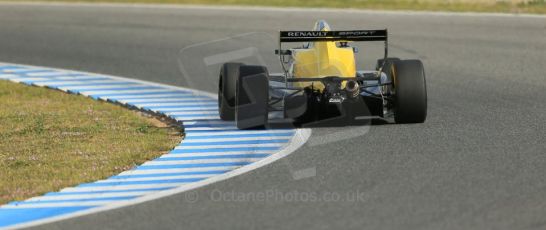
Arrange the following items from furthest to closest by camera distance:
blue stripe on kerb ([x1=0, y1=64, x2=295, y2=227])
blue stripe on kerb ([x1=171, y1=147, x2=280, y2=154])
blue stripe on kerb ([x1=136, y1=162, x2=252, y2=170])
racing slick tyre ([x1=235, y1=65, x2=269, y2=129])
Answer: racing slick tyre ([x1=235, y1=65, x2=269, y2=129]) < blue stripe on kerb ([x1=171, y1=147, x2=280, y2=154]) < blue stripe on kerb ([x1=136, y1=162, x2=252, y2=170]) < blue stripe on kerb ([x1=0, y1=64, x2=295, y2=227])

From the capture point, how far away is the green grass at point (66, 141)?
10875 millimetres

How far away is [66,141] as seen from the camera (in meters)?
13.0

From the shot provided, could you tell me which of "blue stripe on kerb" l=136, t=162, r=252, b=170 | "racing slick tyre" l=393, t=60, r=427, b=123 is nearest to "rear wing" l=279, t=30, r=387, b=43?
"racing slick tyre" l=393, t=60, r=427, b=123

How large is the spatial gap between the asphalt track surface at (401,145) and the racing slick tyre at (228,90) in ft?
4.25

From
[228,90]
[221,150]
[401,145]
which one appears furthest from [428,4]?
[221,150]

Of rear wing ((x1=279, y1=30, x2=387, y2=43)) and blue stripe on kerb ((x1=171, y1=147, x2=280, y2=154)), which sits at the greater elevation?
rear wing ((x1=279, y1=30, x2=387, y2=43))

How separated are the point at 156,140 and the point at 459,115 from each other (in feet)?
11.5

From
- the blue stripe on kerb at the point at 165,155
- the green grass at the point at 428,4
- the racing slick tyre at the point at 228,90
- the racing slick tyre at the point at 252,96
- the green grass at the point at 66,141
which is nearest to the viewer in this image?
the blue stripe on kerb at the point at 165,155

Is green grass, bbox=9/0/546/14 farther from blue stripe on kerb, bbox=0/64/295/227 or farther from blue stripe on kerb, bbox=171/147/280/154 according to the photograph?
blue stripe on kerb, bbox=171/147/280/154

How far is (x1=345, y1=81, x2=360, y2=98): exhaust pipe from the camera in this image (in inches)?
508

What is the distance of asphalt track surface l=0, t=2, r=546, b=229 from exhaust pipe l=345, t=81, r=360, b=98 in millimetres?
367

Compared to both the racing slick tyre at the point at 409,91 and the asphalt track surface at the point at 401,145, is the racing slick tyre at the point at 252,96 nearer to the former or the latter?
the asphalt track surface at the point at 401,145

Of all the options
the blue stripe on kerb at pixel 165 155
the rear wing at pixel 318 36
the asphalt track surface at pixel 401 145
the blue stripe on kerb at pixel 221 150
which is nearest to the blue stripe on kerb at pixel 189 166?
the blue stripe on kerb at pixel 165 155

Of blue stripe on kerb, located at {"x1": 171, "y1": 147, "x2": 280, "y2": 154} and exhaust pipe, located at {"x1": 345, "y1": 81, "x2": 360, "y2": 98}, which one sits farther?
exhaust pipe, located at {"x1": 345, "y1": 81, "x2": 360, "y2": 98}
